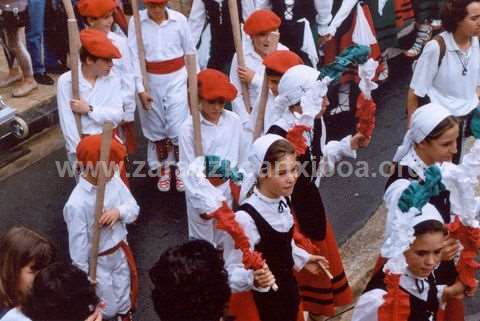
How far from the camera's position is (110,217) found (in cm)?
419

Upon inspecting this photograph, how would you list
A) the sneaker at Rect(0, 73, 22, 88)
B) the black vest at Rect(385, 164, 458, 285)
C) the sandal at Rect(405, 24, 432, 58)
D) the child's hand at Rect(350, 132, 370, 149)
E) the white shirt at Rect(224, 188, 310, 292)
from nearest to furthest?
the white shirt at Rect(224, 188, 310, 292)
the black vest at Rect(385, 164, 458, 285)
the child's hand at Rect(350, 132, 370, 149)
the sneaker at Rect(0, 73, 22, 88)
the sandal at Rect(405, 24, 432, 58)

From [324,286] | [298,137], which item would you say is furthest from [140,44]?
[324,286]

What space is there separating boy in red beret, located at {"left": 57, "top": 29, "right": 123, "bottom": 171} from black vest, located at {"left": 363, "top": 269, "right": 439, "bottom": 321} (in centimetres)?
235

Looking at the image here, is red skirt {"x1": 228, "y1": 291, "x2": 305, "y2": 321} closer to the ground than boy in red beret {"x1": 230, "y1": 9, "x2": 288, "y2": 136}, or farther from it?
closer to the ground

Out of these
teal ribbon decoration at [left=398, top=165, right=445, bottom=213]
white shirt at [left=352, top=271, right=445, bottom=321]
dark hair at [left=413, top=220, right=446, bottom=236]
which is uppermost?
teal ribbon decoration at [left=398, top=165, right=445, bottom=213]

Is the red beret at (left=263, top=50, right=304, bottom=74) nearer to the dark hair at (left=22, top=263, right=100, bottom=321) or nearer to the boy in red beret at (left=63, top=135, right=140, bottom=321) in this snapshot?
the boy in red beret at (left=63, top=135, right=140, bottom=321)

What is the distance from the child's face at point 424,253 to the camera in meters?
3.43

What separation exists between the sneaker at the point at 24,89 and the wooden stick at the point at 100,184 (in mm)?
3321

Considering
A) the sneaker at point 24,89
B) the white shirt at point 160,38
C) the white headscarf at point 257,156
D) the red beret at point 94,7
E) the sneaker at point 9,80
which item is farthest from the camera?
the sneaker at point 9,80

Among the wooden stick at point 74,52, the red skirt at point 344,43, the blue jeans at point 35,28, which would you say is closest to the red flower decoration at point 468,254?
the wooden stick at point 74,52

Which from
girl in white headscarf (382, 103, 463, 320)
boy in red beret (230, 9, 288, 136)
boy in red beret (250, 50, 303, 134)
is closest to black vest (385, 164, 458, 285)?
girl in white headscarf (382, 103, 463, 320)

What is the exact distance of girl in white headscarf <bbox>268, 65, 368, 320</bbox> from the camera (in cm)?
418

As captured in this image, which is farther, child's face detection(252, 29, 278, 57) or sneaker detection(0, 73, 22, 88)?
sneaker detection(0, 73, 22, 88)

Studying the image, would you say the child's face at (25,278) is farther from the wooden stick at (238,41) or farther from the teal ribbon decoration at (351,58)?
the wooden stick at (238,41)
